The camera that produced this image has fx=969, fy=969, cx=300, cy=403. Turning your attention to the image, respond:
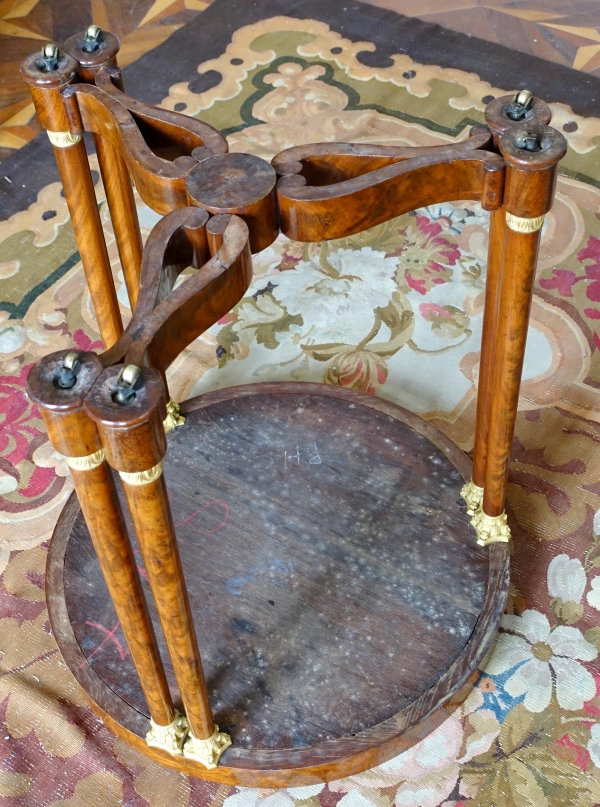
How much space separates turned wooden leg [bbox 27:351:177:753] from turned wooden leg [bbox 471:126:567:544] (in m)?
0.35

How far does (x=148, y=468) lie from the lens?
619 mm

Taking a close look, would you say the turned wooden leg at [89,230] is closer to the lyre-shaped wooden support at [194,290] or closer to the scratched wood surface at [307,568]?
the lyre-shaped wooden support at [194,290]

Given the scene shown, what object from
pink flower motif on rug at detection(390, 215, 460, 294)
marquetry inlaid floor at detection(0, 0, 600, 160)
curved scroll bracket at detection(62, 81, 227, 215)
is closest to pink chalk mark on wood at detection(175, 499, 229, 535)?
curved scroll bracket at detection(62, 81, 227, 215)

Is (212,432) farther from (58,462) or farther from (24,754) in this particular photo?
(24,754)

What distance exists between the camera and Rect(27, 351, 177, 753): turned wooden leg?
0.60 m

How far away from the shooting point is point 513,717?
96cm

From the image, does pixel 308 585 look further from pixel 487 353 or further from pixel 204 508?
pixel 487 353

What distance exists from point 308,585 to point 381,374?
375mm

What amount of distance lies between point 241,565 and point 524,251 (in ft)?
1.43

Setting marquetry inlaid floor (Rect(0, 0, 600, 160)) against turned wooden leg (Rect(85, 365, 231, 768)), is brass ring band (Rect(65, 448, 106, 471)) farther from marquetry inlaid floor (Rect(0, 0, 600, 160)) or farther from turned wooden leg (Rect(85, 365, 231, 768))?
marquetry inlaid floor (Rect(0, 0, 600, 160))

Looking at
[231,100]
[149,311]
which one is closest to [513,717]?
[149,311]

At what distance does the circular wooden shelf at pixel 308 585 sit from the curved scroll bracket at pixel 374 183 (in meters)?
0.36

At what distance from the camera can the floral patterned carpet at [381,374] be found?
924 millimetres

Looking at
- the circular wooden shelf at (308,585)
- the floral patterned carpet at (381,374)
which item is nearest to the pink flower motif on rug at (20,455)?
the floral patterned carpet at (381,374)
